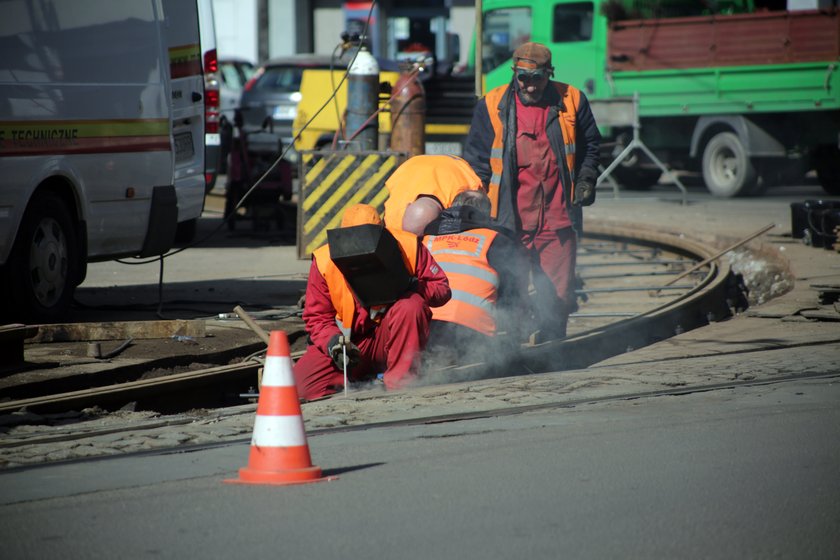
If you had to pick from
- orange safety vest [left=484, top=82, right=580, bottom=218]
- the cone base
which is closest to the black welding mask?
the cone base

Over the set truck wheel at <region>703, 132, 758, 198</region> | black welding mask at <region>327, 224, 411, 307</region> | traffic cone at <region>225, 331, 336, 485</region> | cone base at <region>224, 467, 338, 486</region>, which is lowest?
truck wheel at <region>703, 132, 758, 198</region>

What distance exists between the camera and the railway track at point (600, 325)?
23.9 ft

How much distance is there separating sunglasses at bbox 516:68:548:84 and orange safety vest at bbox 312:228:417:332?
2.06 meters

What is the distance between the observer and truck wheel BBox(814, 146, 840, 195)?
2144 centimetres

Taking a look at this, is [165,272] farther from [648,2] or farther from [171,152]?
[648,2]

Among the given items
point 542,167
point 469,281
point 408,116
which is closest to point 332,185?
point 408,116

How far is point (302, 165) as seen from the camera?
11703 mm

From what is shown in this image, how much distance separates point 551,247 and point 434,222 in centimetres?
124

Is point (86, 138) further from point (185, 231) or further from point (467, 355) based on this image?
point (467, 355)

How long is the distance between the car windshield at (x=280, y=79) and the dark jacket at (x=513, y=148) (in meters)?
16.3

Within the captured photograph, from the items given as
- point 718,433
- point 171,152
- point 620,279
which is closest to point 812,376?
point 718,433

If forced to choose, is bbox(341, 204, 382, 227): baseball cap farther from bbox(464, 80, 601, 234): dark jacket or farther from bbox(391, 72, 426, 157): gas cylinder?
bbox(391, 72, 426, 157): gas cylinder

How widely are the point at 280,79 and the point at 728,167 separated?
859cm

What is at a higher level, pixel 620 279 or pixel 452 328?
pixel 452 328
